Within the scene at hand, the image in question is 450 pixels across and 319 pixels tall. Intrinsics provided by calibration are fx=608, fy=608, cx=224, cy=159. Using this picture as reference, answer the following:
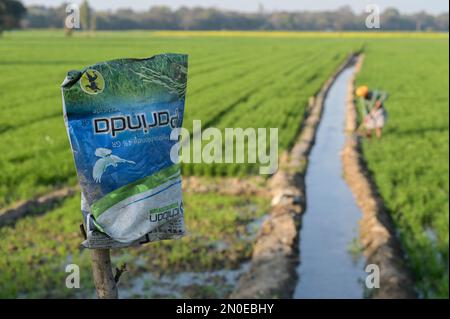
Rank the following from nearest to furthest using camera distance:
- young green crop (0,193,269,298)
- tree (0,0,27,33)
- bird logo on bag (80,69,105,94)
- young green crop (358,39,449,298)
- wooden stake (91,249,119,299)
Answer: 1. bird logo on bag (80,69,105,94)
2. wooden stake (91,249,119,299)
3. young green crop (0,193,269,298)
4. young green crop (358,39,449,298)
5. tree (0,0,27,33)

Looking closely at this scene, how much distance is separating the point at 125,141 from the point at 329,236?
5671 mm

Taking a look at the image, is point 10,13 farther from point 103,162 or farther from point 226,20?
point 103,162

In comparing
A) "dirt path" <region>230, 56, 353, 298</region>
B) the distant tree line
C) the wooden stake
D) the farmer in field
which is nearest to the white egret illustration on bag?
the wooden stake

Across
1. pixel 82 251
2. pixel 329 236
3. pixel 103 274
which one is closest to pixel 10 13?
pixel 82 251

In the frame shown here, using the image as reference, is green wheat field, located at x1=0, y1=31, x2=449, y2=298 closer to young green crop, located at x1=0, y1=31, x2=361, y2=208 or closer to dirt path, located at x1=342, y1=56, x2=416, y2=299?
young green crop, located at x1=0, y1=31, x2=361, y2=208

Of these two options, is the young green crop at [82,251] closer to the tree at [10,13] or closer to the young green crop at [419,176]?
the young green crop at [419,176]

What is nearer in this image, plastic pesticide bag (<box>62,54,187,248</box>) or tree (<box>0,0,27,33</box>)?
plastic pesticide bag (<box>62,54,187,248</box>)

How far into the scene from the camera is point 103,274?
7.57ft

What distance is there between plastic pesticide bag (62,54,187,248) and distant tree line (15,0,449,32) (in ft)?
205

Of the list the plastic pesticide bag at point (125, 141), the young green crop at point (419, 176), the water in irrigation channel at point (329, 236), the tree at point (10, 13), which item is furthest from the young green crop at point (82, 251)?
the tree at point (10, 13)

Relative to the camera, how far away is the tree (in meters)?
46.8

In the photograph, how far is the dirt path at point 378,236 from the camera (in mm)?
5484
